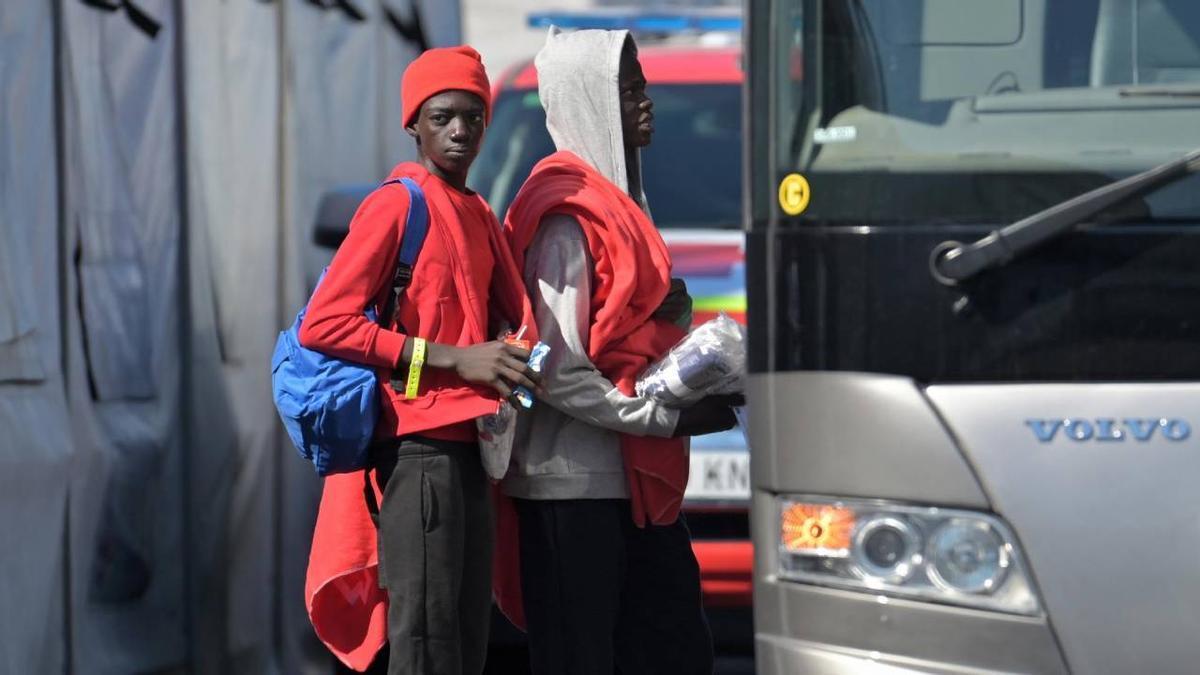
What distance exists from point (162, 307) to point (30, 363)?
3.51ft

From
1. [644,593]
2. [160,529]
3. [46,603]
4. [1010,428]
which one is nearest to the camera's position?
[1010,428]

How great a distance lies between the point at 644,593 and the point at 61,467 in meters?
1.65

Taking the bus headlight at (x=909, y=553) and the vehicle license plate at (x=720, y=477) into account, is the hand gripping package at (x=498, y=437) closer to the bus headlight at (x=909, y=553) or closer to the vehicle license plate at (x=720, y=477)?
the bus headlight at (x=909, y=553)

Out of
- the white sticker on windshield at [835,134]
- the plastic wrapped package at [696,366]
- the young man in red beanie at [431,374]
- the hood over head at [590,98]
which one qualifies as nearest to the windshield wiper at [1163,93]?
the white sticker on windshield at [835,134]

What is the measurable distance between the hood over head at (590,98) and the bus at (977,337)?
1.89 feet

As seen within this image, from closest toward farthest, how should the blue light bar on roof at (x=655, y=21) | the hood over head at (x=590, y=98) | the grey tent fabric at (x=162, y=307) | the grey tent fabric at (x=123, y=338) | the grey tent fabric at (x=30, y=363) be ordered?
the hood over head at (x=590, y=98) → the grey tent fabric at (x=30, y=363) → the grey tent fabric at (x=162, y=307) → the grey tent fabric at (x=123, y=338) → the blue light bar on roof at (x=655, y=21)

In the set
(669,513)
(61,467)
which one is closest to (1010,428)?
(669,513)

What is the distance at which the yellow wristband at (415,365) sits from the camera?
158 inches

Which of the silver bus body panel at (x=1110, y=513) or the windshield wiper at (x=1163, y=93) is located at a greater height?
the windshield wiper at (x=1163, y=93)

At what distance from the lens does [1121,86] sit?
146 inches

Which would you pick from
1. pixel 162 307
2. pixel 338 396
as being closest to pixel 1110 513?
pixel 338 396

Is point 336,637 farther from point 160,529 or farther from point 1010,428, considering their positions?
point 160,529

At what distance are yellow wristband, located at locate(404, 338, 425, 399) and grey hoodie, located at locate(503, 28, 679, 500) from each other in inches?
11.3

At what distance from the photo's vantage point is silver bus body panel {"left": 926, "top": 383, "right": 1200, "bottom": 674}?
11.4ft
